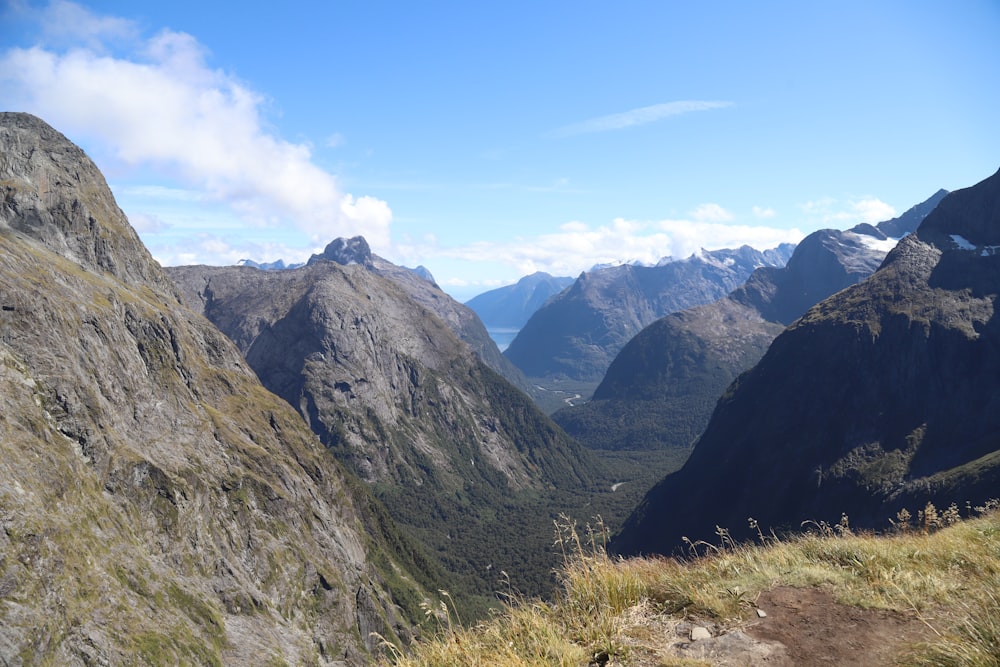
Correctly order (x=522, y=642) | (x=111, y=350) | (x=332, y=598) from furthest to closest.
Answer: (x=332, y=598)
(x=111, y=350)
(x=522, y=642)

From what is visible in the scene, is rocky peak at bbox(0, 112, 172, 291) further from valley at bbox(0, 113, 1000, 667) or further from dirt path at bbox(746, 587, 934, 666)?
dirt path at bbox(746, 587, 934, 666)

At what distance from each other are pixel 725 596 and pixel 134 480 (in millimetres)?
123139

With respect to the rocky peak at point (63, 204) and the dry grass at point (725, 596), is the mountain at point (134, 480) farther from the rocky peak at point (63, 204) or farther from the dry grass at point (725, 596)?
the dry grass at point (725, 596)

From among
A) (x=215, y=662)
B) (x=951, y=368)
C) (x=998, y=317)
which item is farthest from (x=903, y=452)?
(x=215, y=662)

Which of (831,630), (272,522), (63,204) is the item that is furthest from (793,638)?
(63,204)

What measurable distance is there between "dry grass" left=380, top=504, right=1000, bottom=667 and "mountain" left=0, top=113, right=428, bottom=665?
82.1 meters

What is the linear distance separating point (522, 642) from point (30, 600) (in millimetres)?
88779

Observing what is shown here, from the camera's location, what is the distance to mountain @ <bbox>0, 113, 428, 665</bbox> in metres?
75.9

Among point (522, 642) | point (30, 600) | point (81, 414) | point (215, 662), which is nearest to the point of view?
point (522, 642)

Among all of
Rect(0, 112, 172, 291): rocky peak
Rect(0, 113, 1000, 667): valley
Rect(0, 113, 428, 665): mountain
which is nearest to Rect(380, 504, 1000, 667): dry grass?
Rect(0, 113, 1000, 667): valley

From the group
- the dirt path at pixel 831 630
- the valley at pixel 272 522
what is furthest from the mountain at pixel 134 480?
the dirt path at pixel 831 630

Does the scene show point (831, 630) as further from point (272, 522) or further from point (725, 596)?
point (272, 522)

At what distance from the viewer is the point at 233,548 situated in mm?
127188

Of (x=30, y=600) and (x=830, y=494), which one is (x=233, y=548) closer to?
(x=30, y=600)
